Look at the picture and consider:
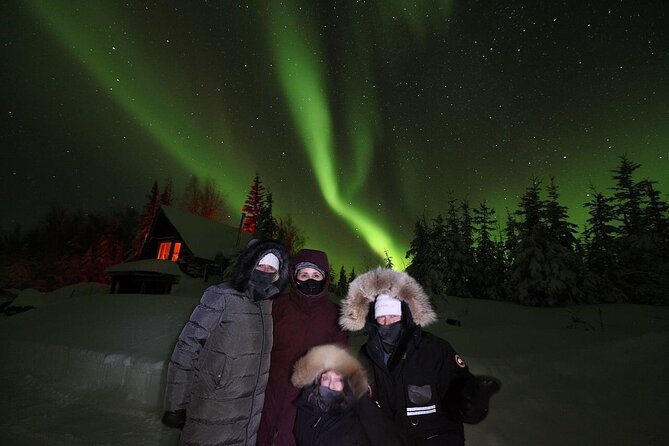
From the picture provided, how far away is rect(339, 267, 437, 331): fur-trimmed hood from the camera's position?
10.2 feet

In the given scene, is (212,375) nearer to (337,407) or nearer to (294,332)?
(294,332)

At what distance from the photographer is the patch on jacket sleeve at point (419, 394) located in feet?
8.70

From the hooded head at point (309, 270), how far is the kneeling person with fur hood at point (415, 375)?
0.62 metres

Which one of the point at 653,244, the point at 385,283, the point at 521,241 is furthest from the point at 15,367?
the point at 653,244

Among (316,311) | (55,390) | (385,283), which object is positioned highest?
(385,283)

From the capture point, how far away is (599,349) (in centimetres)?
1003

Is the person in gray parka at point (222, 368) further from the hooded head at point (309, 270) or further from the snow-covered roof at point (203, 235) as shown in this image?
the snow-covered roof at point (203, 235)

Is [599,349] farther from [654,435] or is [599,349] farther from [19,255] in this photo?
[19,255]

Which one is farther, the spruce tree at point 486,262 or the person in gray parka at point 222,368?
→ the spruce tree at point 486,262

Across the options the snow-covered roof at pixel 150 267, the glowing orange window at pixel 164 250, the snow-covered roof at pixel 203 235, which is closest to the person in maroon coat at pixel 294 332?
the snow-covered roof at pixel 150 267

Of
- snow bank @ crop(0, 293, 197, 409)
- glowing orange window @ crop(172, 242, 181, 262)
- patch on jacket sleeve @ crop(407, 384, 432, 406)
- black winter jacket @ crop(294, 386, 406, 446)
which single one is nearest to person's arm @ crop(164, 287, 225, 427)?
black winter jacket @ crop(294, 386, 406, 446)

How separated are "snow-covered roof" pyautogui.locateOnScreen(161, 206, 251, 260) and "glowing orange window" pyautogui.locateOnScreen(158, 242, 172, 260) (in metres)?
2.17

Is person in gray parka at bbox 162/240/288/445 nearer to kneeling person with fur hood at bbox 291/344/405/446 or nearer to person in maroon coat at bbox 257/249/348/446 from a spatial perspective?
person in maroon coat at bbox 257/249/348/446

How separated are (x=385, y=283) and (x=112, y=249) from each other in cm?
5862
